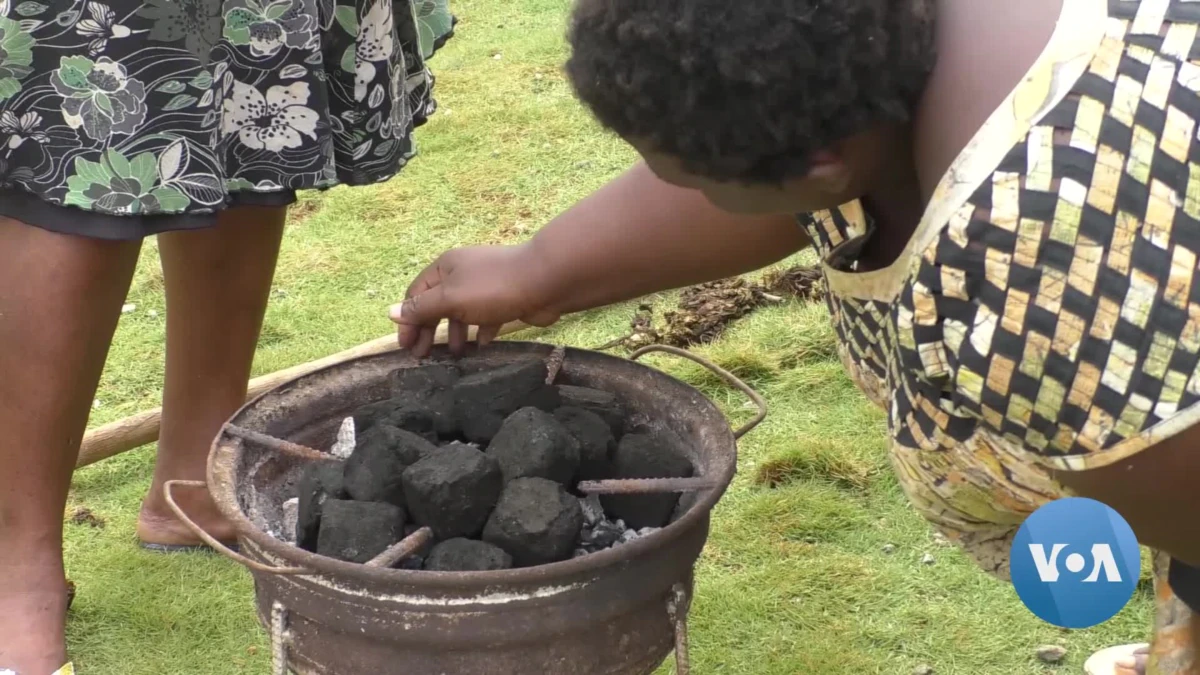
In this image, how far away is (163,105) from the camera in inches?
74.4

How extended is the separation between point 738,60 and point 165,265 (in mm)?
1646

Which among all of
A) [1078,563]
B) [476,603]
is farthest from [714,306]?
[1078,563]

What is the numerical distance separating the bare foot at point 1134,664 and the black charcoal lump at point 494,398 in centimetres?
116

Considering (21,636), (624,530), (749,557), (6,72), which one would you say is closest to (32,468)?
(21,636)

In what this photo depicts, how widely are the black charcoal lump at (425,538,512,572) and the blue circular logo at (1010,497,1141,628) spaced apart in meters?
0.69

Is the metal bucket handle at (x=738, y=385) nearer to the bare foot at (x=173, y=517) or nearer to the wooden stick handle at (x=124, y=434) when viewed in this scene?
the wooden stick handle at (x=124, y=434)

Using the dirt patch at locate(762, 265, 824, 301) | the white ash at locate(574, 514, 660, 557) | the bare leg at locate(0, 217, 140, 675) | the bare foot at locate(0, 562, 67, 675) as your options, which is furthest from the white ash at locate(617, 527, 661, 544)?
the dirt patch at locate(762, 265, 824, 301)

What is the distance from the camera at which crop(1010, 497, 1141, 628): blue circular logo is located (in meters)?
1.20

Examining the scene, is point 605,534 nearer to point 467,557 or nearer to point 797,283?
point 467,557

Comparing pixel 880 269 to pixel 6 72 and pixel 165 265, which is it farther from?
pixel 165 265

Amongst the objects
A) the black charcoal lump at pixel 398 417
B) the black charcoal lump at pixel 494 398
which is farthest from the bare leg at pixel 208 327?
the black charcoal lump at pixel 494 398

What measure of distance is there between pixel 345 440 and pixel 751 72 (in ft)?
3.82

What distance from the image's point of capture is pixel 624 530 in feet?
6.07

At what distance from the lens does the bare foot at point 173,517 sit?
8.76 feet
